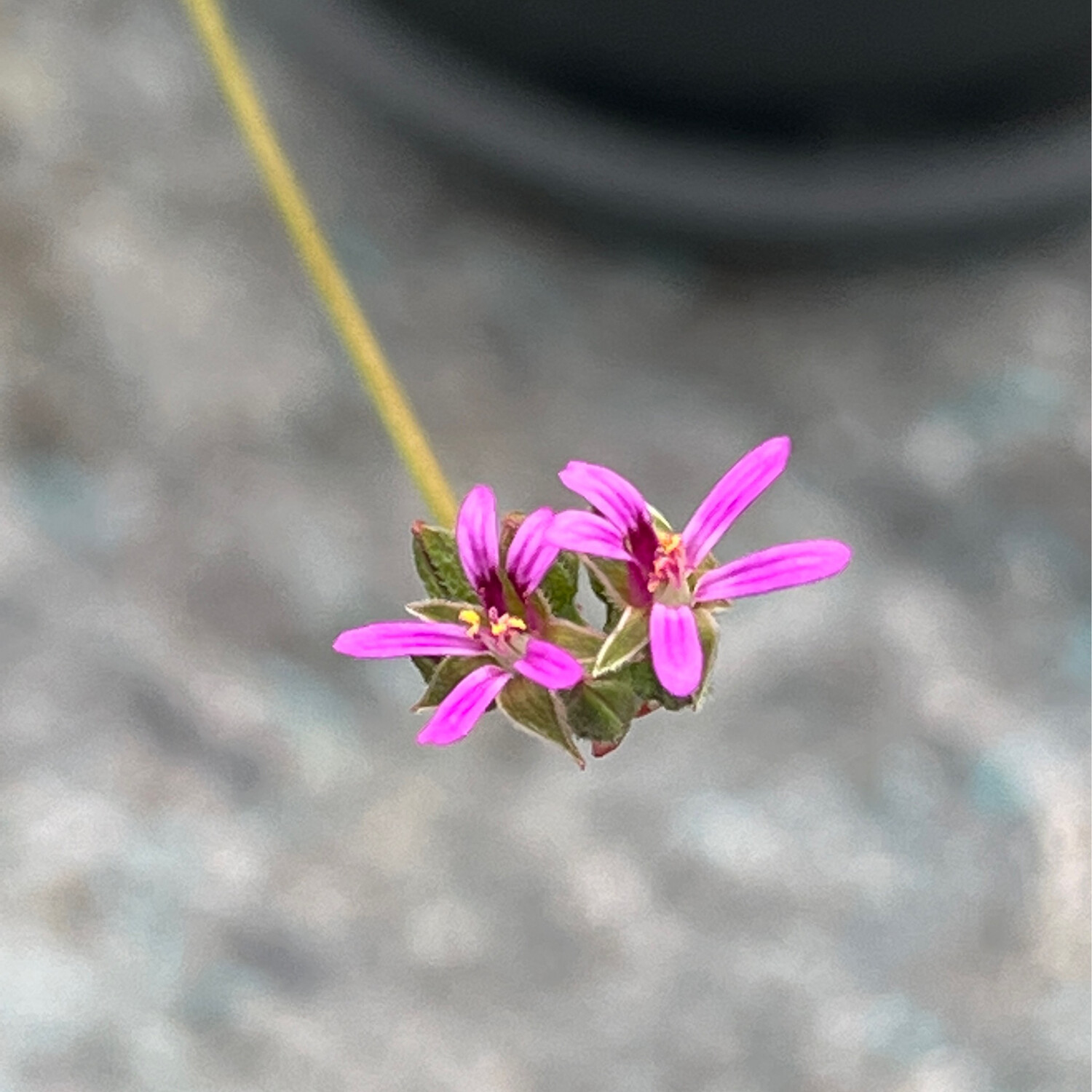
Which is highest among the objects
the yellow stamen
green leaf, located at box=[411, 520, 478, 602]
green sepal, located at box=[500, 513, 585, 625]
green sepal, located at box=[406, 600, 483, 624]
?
green sepal, located at box=[500, 513, 585, 625]

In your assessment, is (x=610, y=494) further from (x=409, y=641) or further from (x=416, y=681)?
(x=416, y=681)

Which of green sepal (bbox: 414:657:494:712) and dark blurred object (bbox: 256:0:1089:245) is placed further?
dark blurred object (bbox: 256:0:1089:245)

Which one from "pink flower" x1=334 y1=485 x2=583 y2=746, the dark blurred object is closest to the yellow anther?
"pink flower" x1=334 y1=485 x2=583 y2=746

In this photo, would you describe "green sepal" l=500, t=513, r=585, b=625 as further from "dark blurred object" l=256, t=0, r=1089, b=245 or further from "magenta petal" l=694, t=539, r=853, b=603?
"dark blurred object" l=256, t=0, r=1089, b=245

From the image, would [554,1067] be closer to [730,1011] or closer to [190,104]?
[730,1011]

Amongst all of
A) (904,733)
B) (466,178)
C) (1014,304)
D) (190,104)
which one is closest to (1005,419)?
(1014,304)
